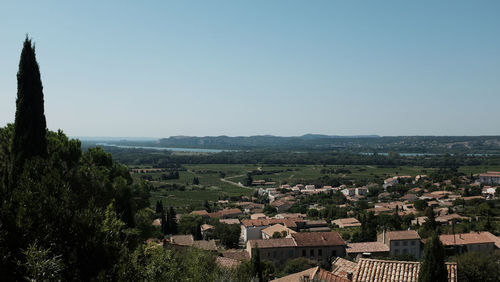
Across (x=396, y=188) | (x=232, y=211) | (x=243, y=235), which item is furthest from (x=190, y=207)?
(x=396, y=188)

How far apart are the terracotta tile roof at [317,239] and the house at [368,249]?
1215mm

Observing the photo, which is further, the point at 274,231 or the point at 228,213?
the point at 228,213

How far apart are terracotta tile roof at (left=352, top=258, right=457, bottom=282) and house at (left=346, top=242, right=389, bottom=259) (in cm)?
2356

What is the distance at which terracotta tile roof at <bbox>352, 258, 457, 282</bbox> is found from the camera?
15.5 metres

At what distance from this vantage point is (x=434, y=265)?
13891 mm

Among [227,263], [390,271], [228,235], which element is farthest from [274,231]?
[390,271]

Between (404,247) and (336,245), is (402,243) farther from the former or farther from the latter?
(336,245)

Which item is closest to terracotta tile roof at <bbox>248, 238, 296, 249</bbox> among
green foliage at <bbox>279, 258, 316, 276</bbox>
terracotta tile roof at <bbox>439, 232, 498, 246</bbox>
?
green foliage at <bbox>279, 258, 316, 276</bbox>

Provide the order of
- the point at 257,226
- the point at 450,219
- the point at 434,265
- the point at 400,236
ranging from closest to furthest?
the point at 434,265 < the point at 400,236 < the point at 257,226 < the point at 450,219

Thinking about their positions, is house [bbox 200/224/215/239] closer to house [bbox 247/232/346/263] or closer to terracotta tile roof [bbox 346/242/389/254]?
house [bbox 247/232/346/263]

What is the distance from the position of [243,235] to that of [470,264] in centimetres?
3321

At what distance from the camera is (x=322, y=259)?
39.0m

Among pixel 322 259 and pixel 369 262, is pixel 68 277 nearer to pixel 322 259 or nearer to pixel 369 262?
pixel 369 262

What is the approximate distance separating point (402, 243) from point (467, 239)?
6350 mm
